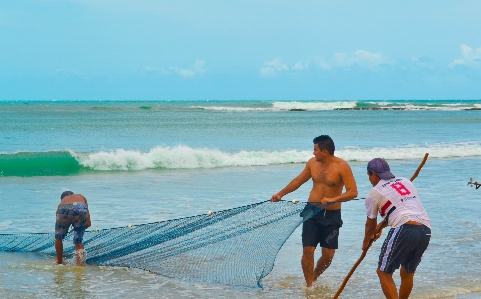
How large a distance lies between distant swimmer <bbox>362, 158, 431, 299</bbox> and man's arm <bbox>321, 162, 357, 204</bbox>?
0.79m

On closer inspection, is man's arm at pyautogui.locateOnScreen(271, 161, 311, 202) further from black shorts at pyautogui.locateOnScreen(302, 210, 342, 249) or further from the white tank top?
the white tank top

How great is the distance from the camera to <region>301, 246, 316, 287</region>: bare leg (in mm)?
5795

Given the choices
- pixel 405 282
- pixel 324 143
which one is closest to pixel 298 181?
pixel 324 143

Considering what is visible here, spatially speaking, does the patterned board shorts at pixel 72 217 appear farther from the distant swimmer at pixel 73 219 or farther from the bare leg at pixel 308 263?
the bare leg at pixel 308 263

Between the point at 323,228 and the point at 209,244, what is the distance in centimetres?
140

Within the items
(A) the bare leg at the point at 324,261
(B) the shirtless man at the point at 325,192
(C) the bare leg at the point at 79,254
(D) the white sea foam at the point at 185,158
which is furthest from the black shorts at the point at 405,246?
(D) the white sea foam at the point at 185,158

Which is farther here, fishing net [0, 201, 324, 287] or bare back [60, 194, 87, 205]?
bare back [60, 194, 87, 205]

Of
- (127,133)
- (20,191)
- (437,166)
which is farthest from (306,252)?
(127,133)

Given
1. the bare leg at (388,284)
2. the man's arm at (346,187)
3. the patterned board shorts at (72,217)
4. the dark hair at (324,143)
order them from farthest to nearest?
1. the patterned board shorts at (72,217)
2. the dark hair at (324,143)
3. the man's arm at (346,187)
4. the bare leg at (388,284)

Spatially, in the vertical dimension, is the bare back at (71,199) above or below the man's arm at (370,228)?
below

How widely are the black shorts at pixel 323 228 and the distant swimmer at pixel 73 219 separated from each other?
2.41m

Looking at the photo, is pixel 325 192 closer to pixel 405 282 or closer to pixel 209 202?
pixel 405 282

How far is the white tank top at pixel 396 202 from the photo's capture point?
4.63 meters

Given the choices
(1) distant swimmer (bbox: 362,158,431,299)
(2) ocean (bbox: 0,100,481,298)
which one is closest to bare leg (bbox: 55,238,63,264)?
(2) ocean (bbox: 0,100,481,298)
